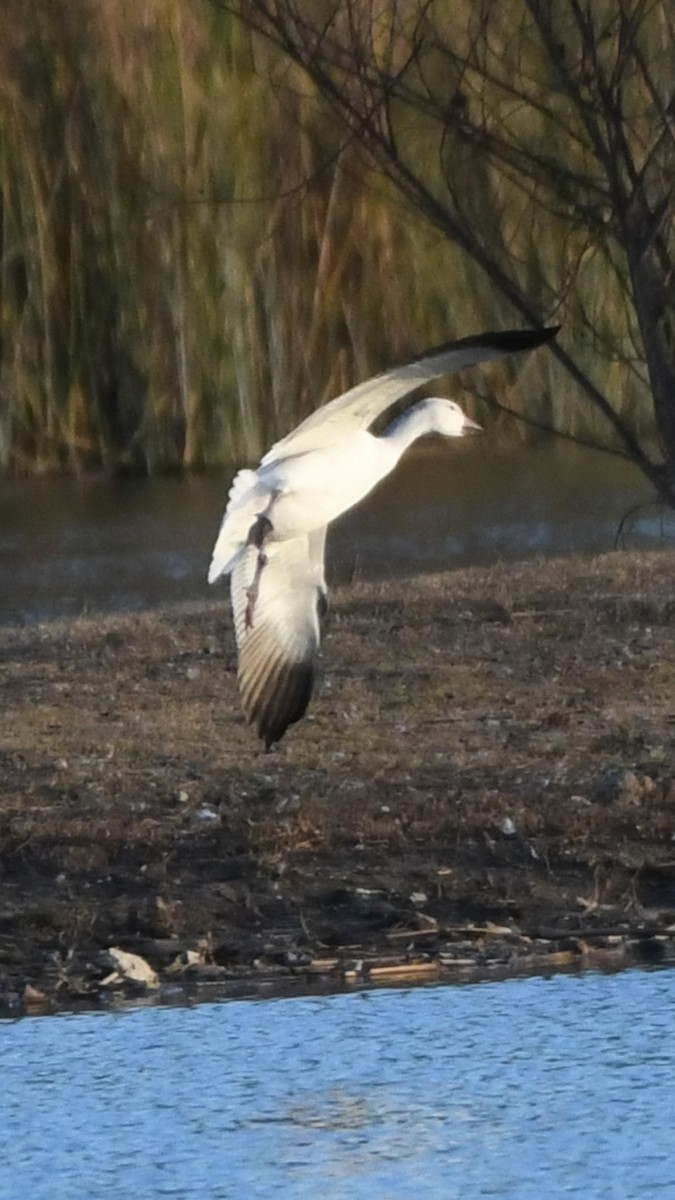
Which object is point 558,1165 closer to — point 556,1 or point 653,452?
point 556,1

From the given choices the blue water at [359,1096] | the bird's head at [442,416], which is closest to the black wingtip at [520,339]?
the bird's head at [442,416]

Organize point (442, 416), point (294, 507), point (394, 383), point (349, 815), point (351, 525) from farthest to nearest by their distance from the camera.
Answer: point (351, 525) < point (442, 416) < point (349, 815) < point (294, 507) < point (394, 383)

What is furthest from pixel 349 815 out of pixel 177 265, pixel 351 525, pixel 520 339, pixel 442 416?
pixel 177 265

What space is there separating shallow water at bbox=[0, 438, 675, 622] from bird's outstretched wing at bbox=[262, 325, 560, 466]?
644cm

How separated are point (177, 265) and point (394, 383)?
1254 cm

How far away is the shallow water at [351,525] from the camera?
52.4 ft

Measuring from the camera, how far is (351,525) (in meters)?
18.6

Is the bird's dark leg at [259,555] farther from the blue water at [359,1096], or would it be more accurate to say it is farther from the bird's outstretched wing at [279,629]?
the blue water at [359,1096]

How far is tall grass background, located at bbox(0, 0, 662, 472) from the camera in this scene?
19.6 m

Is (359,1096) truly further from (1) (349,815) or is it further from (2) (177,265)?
(2) (177,265)

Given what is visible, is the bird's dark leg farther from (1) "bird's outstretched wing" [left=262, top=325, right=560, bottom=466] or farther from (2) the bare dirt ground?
(2) the bare dirt ground

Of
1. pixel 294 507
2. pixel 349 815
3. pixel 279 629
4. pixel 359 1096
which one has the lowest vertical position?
pixel 359 1096

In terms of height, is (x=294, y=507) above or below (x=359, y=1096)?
above

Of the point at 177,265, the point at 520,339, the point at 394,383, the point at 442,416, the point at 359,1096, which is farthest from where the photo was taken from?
the point at 177,265
